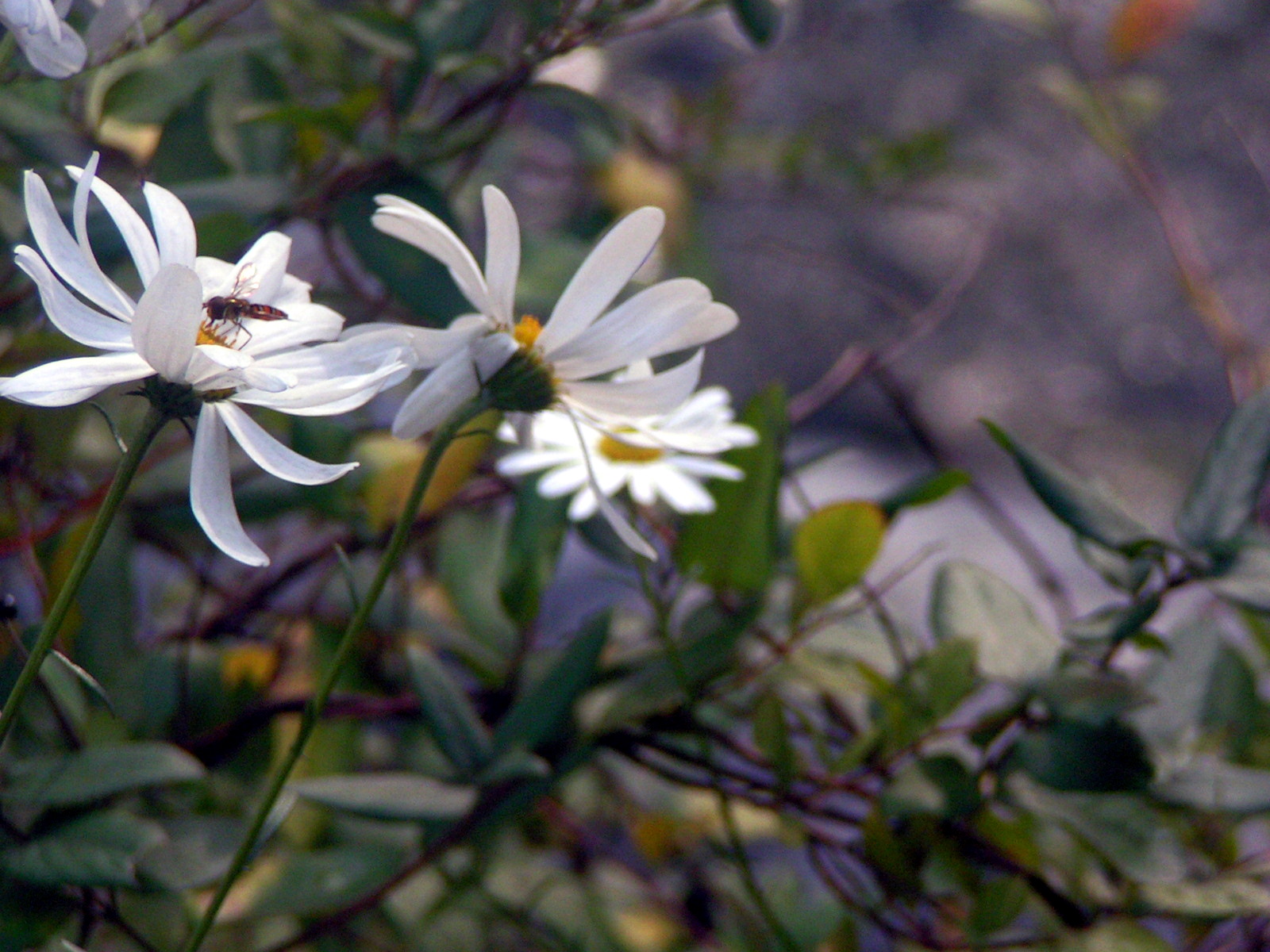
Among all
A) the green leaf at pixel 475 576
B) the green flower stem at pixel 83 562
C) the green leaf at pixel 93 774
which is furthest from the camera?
the green leaf at pixel 475 576

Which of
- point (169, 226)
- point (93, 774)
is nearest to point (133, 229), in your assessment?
point (169, 226)

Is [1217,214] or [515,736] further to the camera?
[1217,214]

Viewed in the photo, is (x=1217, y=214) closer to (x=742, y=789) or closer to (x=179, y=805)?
(x=742, y=789)

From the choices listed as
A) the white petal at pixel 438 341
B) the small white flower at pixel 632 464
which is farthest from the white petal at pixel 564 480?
the white petal at pixel 438 341

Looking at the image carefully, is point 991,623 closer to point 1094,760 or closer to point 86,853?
point 1094,760

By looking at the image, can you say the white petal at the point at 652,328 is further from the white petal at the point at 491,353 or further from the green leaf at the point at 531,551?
the green leaf at the point at 531,551

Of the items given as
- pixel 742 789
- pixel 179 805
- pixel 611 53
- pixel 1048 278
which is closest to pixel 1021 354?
pixel 1048 278

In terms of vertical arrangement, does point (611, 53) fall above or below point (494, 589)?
above
